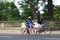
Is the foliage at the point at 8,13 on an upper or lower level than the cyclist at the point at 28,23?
lower

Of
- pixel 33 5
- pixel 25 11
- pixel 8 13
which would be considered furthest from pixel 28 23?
pixel 8 13

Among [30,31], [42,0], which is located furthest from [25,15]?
[30,31]

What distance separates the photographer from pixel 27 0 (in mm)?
34188

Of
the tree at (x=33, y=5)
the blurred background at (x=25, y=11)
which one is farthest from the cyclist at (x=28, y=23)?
the tree at (x=33, y=5)

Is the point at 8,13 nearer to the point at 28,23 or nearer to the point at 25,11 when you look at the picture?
the point at 25,11

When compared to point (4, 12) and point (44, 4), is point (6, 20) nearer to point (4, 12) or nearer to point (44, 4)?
point (4, 12)

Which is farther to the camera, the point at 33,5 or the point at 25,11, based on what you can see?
the point at 25,11

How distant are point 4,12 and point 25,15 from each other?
251 cm

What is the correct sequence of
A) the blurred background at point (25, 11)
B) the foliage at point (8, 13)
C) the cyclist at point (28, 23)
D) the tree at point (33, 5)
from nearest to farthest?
the cyclist at point (28, 23) < the blurred background at point (25, 11) < the tree at point (33, 5) < the foliage at point (8, 13)

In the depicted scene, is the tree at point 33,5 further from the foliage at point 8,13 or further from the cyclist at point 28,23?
the cyclist at point 28,23

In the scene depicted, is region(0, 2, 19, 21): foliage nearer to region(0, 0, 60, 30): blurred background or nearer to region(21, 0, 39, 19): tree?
region(0, 0, 60, 30): blurred background

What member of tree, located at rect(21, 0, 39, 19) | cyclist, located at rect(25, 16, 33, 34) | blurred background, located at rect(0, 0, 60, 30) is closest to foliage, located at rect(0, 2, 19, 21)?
blurred background, located at rect(0, 0, 60, 30)

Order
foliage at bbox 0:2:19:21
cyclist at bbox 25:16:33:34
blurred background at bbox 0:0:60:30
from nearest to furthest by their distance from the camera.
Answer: cyclist at bbox 25:16:33:34, blurred background at bbox 0:0:60:30, foliage at bbox 0:2:19:21

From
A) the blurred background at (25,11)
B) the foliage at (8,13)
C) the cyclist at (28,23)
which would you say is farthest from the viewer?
the foliage at (8,13)
